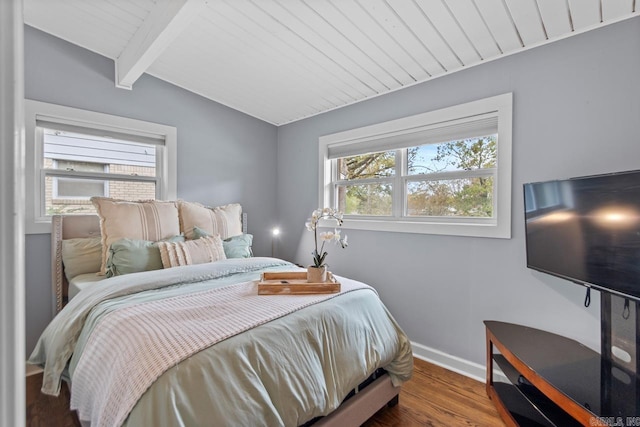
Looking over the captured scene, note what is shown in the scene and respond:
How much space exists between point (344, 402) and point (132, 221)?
1897 millimetres

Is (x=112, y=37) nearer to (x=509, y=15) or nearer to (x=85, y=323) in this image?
(x=85, y=323)

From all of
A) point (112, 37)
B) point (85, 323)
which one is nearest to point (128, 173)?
point (112, 37)

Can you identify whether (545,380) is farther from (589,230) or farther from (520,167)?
(520,167)

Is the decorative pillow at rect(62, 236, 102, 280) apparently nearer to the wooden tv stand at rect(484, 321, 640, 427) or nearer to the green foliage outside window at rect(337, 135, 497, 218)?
the green foliage outside window at rect(337, 135, 497, 218)

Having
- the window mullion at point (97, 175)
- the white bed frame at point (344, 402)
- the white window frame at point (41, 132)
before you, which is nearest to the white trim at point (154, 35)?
the white window frame at point (41, 132)

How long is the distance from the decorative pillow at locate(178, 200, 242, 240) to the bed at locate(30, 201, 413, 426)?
0.82 m

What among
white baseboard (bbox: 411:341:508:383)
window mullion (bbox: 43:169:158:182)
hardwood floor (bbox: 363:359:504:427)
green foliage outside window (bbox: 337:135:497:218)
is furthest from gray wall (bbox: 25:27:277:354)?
hardwood floor (bbox: 363:359:504:427)

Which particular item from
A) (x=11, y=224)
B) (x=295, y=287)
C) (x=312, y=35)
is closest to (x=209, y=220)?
(x=295, y=287)

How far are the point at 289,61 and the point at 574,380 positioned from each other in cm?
258

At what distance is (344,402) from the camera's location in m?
1.45

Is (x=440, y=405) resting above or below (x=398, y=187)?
below

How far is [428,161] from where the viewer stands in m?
2.51

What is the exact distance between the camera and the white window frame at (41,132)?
2.20 m

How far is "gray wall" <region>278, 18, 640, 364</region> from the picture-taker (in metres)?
1.62
